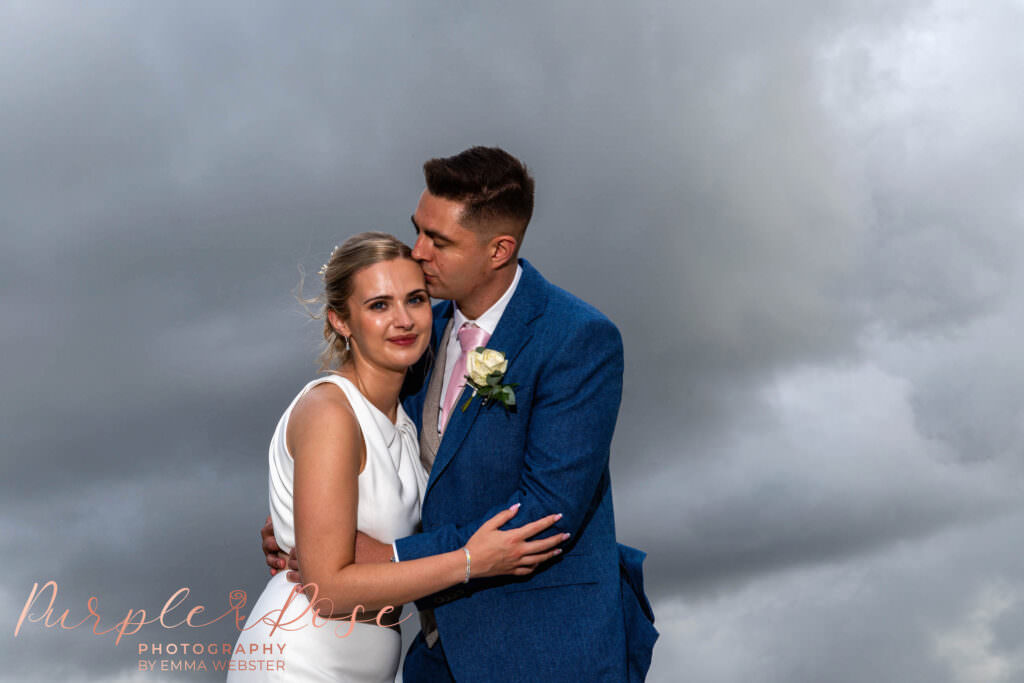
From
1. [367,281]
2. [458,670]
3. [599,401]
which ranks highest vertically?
[367,281]

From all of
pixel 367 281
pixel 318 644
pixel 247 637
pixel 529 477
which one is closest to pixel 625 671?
pixel 529 477

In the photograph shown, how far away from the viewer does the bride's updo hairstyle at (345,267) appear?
631cm

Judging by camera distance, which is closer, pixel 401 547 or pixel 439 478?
pixel 401 547

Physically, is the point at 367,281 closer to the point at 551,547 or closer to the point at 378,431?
the point at 378,431

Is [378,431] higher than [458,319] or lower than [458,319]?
lower

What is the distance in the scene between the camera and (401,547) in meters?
5.71

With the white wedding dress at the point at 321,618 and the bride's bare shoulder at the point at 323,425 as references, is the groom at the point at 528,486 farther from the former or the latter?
the bride's bare shoulder at the point at 323,425

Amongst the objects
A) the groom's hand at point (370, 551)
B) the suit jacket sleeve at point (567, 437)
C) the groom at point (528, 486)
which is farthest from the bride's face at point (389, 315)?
the groom's hand at point (370, 551)

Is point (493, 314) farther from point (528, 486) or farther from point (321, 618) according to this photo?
point (321, 618)

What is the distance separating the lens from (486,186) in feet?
21.9

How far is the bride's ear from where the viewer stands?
6.49 m

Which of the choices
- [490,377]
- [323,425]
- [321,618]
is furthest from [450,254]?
[321,618]

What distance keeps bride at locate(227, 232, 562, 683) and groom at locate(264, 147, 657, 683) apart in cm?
17

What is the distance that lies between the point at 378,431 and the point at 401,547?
817 mm
